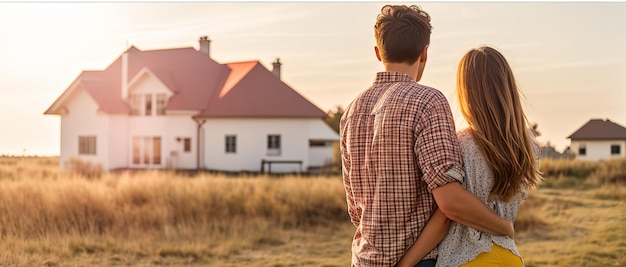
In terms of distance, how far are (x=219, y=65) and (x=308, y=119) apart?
505cm

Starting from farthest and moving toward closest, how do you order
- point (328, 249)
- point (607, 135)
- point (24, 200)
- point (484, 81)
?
point (607, 135) < point (24, 200) < point (328, 249) < point (484, 81)

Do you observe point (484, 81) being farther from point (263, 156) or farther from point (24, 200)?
point (263, 156)

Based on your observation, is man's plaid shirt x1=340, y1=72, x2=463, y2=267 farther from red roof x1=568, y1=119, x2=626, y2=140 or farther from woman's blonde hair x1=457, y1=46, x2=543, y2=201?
red roof x1=568, y1=119, x2=626, y2=140

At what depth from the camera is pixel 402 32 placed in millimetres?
2477

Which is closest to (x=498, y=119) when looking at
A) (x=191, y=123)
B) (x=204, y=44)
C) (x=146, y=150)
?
(x=191, y=123)

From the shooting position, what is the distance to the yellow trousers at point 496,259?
247 cm

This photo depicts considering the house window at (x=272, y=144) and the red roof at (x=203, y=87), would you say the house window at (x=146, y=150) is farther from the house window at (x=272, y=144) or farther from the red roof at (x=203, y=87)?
the house window at (x=272, y=144)

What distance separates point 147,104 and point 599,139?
22127 millimetres

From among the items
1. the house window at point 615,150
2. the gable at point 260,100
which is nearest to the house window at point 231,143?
the gable at point 260,100

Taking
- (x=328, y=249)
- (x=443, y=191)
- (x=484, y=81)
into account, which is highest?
(x=484, y=81)

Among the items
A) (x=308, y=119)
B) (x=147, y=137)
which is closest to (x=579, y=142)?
(x=308, y=119)

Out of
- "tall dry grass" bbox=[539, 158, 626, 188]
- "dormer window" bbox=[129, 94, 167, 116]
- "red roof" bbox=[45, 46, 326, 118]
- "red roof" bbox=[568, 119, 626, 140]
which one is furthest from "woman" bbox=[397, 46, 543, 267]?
"red roof" bbox=[568, 119, 626, 140]

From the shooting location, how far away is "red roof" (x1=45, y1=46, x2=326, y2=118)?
98.7 feet

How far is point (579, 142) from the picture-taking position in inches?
1539
